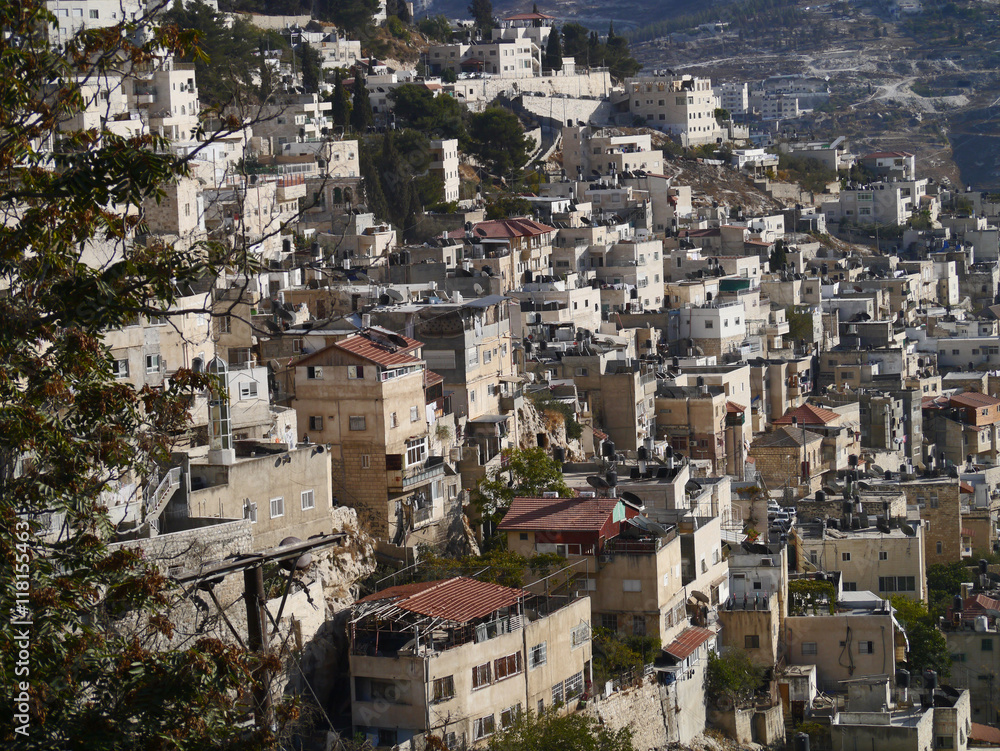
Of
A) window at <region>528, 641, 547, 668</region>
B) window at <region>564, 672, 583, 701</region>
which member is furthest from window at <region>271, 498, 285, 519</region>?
window at <region>564, 672, 583, 701</region>

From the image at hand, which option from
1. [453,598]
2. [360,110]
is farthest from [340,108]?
[453,598]

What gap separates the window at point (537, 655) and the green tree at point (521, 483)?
18.7ft

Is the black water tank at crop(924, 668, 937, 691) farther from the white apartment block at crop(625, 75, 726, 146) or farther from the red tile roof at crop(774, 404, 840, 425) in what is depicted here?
the white apartment block at crop(625, 75, 726, 146)

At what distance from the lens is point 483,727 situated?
2125 cm

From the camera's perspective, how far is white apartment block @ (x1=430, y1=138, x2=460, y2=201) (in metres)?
65.2

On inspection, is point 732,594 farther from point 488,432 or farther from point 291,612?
point 291,612

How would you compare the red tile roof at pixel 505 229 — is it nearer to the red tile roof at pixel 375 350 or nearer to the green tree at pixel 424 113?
the green tree at pixel 424 113

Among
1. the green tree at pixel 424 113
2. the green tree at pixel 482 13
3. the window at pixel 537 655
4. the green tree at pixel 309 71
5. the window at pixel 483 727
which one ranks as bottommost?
the window at pixel 483 727

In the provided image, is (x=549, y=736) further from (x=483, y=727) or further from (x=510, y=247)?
(x=510, y=247)

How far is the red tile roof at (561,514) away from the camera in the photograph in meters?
25.2

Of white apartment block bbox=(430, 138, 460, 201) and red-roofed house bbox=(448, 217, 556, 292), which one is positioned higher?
white apartment block bbox=(430, 138, 460, 201)

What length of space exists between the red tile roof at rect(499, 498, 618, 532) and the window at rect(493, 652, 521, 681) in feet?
11.7

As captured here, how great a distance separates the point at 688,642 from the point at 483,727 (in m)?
5.47

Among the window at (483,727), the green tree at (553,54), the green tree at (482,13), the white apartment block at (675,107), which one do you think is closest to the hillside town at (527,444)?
the window at (483,727)
